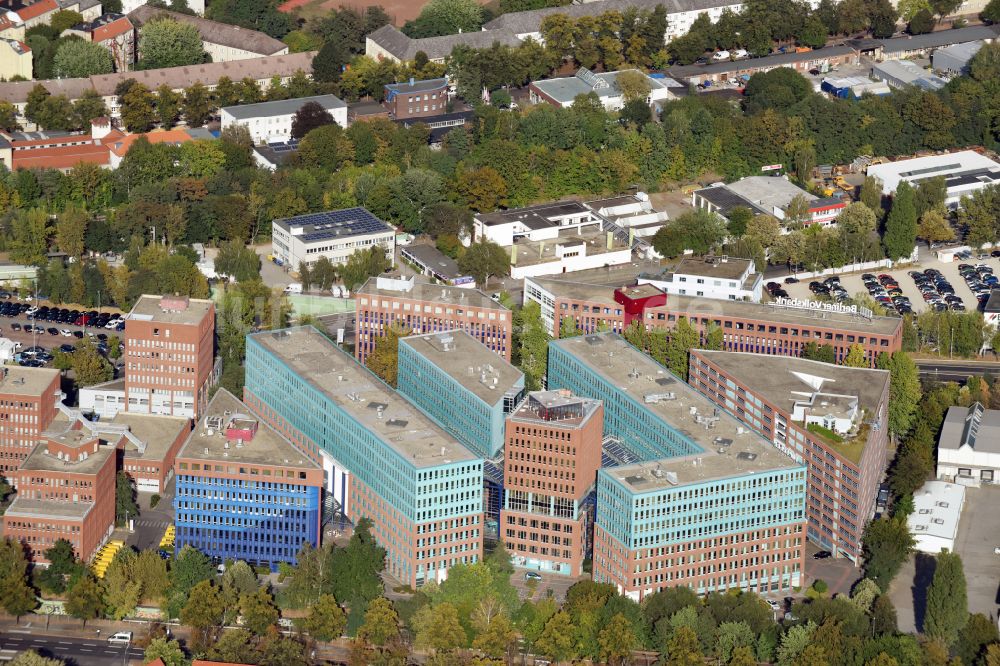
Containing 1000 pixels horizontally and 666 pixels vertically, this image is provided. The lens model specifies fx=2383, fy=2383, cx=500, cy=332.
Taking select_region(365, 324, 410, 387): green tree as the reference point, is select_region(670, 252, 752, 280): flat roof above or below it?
above

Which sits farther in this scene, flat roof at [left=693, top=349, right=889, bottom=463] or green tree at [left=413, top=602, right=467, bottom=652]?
flat roof at [left=693, top=349, right=889, bottom=463]

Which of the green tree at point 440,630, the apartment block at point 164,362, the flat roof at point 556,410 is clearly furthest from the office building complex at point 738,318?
the green tree at point 440,630

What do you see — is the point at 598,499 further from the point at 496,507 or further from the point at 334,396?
the point at 334,396

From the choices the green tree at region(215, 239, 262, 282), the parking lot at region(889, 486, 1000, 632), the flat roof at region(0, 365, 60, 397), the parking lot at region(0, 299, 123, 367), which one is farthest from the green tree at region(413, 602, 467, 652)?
the green tree at region(215, 239, 262, 282)

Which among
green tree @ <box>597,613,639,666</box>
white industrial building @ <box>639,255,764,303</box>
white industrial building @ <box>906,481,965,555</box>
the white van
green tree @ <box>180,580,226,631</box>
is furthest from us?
white industrial building @ <box>639,255,764,303</box>

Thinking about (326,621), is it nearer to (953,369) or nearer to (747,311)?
(747,311)

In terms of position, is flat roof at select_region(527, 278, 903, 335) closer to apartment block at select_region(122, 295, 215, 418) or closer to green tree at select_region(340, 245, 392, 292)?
green tree at select_region(340, 245, 392, 292)

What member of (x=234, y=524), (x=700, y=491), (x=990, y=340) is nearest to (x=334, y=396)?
(x=234, y=524)

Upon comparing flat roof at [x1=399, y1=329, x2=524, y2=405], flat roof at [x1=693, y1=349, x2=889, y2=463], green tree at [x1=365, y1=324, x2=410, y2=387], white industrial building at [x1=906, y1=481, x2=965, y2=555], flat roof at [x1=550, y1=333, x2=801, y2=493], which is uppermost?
flat roof at [x1=550, y1=333, x2=801, y2=493]
